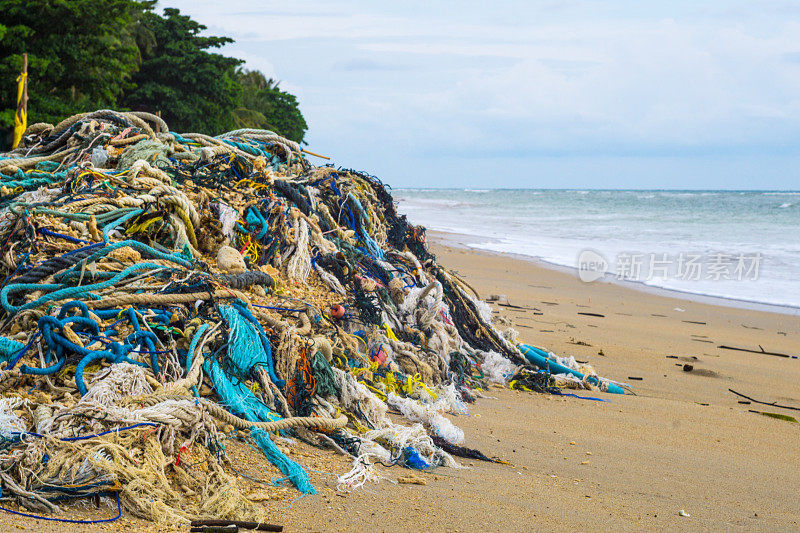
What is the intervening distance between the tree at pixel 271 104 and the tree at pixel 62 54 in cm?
1922

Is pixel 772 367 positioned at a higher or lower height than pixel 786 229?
lower

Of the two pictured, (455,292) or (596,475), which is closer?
(596,475)

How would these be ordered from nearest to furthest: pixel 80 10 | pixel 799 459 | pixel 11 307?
pixel 11 307 → pixel 799 459 → pixel 80 10

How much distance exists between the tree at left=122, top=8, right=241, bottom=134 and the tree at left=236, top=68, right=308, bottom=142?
11.0m

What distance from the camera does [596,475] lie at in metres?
3.32

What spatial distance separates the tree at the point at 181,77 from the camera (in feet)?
85.7

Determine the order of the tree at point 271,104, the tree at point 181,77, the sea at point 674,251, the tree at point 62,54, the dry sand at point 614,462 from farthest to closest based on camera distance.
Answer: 1. the tree at point 271,104
2. the tree at point 181,77
3. the tree at point 62,54
4. the sea at point 674,251
5. the dry sand at point 614,462

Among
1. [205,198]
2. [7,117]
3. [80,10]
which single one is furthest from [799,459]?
[80,10]

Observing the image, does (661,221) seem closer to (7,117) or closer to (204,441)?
(7,117)

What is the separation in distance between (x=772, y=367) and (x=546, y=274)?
5811mm

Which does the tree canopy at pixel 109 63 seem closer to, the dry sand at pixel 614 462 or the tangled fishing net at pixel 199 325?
the tangled fishing net at pixel 199 325

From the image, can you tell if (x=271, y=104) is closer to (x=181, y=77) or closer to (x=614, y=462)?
(x=181, y=77)

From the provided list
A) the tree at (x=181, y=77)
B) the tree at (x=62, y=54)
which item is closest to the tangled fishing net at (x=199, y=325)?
the tree at (x=62, y=54)

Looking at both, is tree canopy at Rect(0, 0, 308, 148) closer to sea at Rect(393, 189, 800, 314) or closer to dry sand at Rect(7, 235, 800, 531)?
sea at Rect(393, 189, 800, 314)
